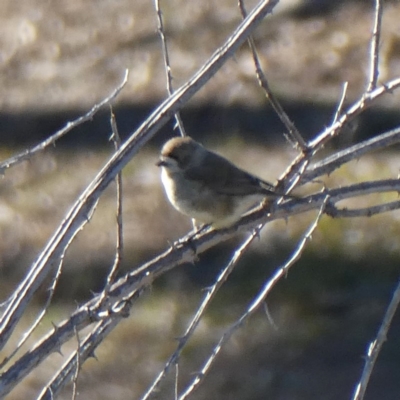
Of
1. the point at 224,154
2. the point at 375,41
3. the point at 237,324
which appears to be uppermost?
the point at 224,154

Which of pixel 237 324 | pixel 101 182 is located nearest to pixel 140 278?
pixel 237 324

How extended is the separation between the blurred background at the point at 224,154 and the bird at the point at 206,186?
31 cm

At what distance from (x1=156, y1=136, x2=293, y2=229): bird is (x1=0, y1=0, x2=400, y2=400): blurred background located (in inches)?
12.1

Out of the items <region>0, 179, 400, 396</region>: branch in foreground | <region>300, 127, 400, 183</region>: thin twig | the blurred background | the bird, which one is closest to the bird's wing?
the bird

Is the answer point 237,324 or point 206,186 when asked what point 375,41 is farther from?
point 206,186

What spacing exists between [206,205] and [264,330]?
7.08 ft

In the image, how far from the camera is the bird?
488 centimetres

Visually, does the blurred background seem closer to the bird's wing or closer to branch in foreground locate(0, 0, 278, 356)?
the bird's wing

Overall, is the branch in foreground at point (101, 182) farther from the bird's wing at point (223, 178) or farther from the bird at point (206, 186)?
the bird's wing at point (223, 178)

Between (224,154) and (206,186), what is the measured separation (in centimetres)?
336

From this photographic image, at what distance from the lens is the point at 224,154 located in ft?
27.8

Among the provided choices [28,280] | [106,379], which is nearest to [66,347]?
[106,379]

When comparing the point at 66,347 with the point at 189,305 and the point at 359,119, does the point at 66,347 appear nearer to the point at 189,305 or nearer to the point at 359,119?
the point at 189,305

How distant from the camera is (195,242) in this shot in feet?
13.0
